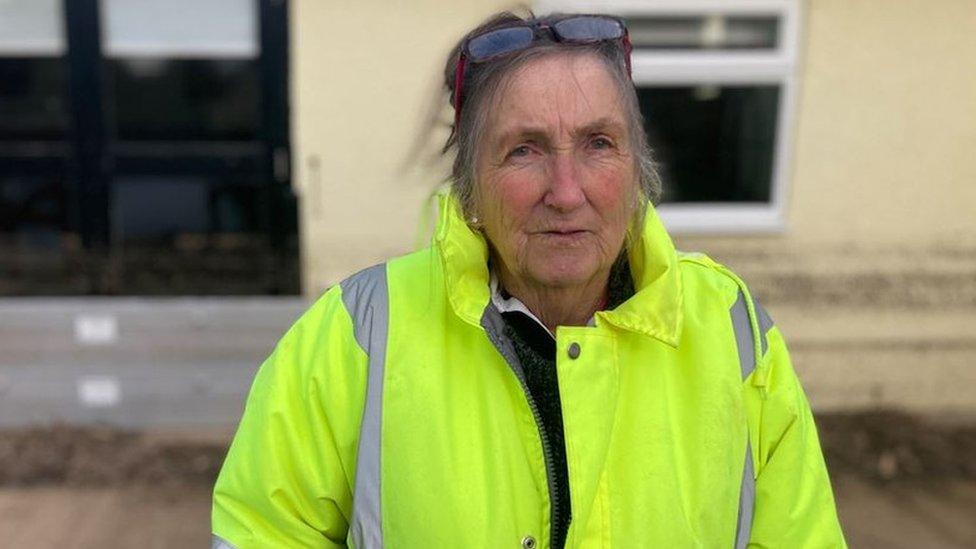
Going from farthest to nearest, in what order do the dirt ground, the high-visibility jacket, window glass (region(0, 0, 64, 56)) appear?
window glass (region(0, 0, 64, 56))
the dirt ground
the high-visibility jacket

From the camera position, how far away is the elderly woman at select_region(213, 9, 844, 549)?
1.37m

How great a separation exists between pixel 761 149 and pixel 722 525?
11.5 feet

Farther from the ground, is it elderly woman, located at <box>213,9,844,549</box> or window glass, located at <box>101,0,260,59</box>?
window glass, located at <box>101,0,260,59</box>

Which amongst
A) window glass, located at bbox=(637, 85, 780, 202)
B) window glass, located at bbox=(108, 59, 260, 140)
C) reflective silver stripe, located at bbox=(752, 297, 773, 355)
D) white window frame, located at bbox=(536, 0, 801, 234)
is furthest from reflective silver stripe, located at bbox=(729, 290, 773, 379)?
window glass, located at bbox=(108, 59, 260, 140)

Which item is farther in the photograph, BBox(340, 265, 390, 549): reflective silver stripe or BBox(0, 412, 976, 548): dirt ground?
BBox(0, 412, 976, 548): dirt ground

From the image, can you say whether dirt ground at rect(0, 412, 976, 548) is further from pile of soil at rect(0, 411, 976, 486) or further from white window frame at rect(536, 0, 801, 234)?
white window frame at rect(536, 0, 801, 234)

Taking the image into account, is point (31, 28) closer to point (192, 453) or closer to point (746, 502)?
point (192, 453)

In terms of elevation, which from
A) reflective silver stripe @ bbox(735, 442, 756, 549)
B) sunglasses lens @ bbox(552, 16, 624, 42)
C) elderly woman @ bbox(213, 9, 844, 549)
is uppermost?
sunglasses lens @ bbox(552, 16, 624, 42)

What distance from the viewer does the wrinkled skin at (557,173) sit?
1.39 meters

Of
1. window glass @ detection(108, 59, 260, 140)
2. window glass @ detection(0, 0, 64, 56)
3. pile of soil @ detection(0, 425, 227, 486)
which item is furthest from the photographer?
window glass @ detection(108, 59, 260, 140)

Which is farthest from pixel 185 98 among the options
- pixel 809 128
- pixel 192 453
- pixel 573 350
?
pixel 573 350

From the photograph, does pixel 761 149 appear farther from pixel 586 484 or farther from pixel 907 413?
pixel 586 484

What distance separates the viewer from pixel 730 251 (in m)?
4.66

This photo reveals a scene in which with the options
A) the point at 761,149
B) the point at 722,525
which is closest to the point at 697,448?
the point at 722,525
